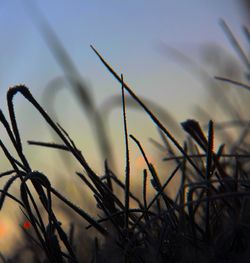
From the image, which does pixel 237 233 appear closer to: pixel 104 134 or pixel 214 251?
pixel 214 251

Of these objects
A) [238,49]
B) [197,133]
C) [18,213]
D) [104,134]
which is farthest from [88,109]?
[197,133]

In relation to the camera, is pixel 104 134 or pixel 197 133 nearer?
pixel 197 133

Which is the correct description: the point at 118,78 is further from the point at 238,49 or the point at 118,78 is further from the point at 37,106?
the point at 238,49

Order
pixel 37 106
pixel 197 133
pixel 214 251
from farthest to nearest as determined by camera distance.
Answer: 1. pixel 197 133
2. pixel 37 106
3. pixel 214 251

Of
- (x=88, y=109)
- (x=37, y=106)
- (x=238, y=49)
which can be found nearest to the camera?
(x=37, y=106)

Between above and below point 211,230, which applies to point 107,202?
above

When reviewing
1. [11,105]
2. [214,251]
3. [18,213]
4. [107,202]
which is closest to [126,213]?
[107,202]

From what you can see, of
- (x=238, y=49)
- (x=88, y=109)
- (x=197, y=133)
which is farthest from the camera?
(x=88, y=109)

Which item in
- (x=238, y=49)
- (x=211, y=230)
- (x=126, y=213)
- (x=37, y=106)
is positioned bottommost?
(x=211, y=230)

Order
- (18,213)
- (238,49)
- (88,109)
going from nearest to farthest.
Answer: (238,49) < (18,213) < (88,109)
